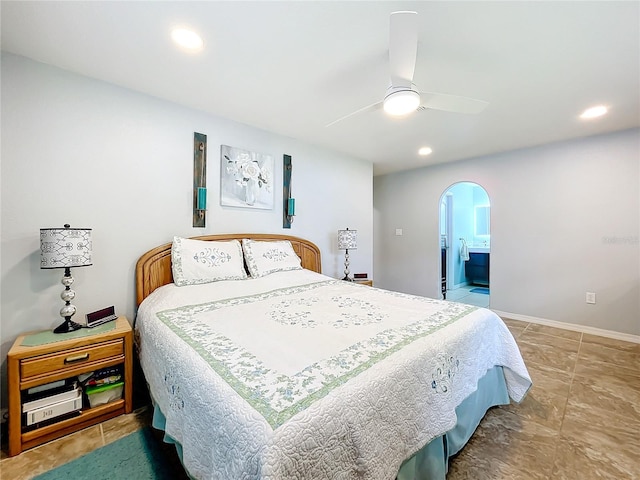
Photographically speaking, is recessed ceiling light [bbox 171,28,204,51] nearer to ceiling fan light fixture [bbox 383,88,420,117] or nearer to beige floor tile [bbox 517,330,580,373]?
ceiling fan light fixture [bbox 383,88,420,117]

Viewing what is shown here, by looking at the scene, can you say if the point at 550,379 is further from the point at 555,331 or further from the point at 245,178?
the point at 245,178

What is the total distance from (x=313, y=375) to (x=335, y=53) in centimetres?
191

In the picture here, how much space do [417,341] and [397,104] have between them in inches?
57.2

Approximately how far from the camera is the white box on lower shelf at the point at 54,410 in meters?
1.55

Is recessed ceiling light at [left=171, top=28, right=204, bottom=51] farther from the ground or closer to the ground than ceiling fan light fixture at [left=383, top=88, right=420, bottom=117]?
farther from the ground

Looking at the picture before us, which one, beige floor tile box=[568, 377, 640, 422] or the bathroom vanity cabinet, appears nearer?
beige floor tile box=[568, 377, 640, 422]

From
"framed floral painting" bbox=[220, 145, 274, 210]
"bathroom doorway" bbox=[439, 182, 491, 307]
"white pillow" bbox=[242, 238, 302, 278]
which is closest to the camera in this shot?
"white pillow" bbox=[242, 238, 302, 278]

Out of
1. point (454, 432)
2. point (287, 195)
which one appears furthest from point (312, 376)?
point (287, 195)

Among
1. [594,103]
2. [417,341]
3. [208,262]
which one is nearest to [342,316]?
[417,341]

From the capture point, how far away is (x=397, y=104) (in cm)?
177

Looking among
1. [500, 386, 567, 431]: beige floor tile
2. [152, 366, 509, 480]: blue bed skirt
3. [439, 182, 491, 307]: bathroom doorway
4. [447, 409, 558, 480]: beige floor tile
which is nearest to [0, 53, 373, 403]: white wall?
[152, 366, 509, 480]: blue bed skirt

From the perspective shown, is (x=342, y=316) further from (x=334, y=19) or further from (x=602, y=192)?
(x=602, y=192)

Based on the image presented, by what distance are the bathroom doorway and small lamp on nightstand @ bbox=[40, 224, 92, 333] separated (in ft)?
16.8

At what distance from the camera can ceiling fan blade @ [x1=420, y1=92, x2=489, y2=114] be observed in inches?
70.0
